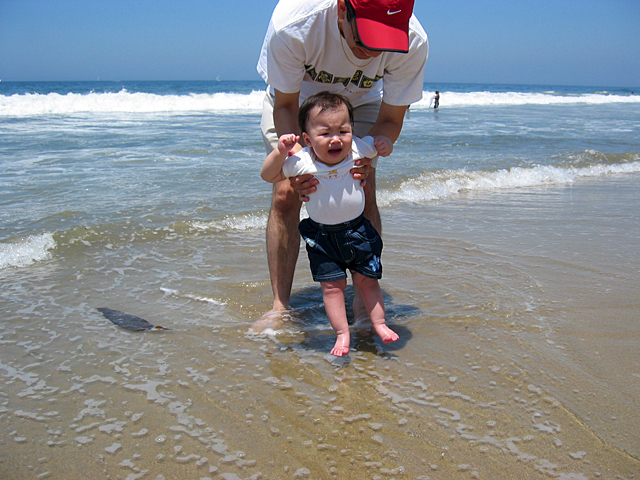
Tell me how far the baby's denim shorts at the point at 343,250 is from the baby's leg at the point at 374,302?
2.1 inches

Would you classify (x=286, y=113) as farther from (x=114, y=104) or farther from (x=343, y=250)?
(x=114, y=104)

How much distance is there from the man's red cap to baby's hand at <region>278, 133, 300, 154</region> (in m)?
0.54

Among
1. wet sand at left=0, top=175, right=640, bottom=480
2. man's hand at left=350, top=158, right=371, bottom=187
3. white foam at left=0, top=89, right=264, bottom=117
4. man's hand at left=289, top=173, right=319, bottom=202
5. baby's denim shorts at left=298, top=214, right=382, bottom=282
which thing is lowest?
wet sand at left=0, top=175, right=640, bottom=480

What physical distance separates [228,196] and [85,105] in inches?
804

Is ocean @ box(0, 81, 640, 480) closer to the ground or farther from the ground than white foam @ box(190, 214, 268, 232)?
closer to the ground

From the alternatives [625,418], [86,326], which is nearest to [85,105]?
[86,326]

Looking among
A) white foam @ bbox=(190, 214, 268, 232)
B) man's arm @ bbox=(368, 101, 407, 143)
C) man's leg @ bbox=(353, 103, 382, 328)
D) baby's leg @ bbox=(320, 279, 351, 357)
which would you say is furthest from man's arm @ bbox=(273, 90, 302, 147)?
white foam @ bbox=(190, 214, 268, 232)

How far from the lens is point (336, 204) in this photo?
106 inches

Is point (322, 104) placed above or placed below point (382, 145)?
above

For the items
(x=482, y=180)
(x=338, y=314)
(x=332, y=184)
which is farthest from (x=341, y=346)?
(x=482, y=180)

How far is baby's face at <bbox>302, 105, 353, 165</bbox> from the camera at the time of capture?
2582 millimetres

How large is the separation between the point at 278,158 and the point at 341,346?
99 centimetres

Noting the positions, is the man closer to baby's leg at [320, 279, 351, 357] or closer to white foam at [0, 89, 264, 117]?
baby's leg at [320, 279, 351, 357]

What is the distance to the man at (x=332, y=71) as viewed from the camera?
2357 millimetres
